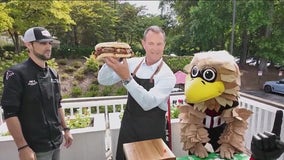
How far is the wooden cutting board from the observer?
3.74ft

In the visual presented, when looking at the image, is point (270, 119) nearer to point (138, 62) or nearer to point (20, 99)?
point (138, 62)

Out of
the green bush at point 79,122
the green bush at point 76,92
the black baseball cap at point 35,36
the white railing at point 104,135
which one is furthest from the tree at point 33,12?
the black baseball cap at point 35,36

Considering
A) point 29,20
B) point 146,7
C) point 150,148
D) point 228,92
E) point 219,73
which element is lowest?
point 150,148

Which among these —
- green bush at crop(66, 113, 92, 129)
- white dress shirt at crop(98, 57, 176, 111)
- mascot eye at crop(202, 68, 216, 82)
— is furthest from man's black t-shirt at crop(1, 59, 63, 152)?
mascot eye at crop(202, 68, 216, 82)

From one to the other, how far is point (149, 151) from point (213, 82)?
64 centimetres

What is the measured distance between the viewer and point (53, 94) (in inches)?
58.9

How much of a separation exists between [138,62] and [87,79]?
831 cm

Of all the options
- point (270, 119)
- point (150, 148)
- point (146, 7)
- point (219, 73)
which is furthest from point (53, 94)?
point (146, 7)

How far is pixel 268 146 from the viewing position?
30.9 inches

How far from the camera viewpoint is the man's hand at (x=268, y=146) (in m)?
0.78

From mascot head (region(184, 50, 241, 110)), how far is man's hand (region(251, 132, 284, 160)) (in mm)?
681

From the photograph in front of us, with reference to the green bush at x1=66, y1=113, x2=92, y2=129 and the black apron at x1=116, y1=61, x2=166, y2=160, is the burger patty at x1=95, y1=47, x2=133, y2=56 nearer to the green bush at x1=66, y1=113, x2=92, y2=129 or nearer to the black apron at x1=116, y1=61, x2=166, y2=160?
the black apron at x1=116, y1=61, x2=166, y2=160

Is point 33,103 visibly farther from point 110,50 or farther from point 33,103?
point 110,50

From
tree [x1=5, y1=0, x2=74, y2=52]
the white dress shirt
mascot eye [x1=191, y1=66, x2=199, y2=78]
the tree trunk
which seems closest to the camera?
the white dress shirt
